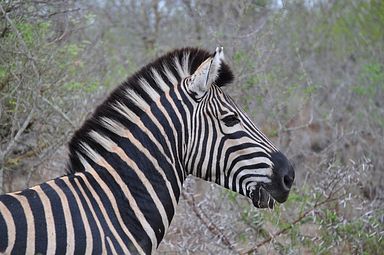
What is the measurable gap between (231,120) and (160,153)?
512mm

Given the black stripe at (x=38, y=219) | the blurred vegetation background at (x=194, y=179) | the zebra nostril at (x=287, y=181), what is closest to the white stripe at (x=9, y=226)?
the black stripe at (x=38, y=219)

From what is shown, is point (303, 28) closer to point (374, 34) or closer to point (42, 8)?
point (374, 34)

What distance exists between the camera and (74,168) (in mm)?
4414

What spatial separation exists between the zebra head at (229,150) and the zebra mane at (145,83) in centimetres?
12

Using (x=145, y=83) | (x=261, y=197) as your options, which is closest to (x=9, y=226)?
(x=145, y=83)

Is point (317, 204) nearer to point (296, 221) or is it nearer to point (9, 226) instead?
point (296, 221)

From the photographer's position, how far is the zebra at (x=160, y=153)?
4.28m

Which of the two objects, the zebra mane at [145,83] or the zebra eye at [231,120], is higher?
the zebra mane at [145,83]

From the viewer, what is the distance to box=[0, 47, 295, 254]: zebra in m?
4.28

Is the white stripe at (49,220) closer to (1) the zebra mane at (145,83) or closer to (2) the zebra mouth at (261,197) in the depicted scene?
(1) the zebra mane at (145,83)

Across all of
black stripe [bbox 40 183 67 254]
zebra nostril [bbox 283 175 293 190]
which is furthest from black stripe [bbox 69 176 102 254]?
zebra nostril [bbox 283 175 293 190]

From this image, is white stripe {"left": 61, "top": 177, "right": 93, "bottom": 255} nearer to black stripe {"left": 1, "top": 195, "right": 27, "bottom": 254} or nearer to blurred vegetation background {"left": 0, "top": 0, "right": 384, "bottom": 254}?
black stripe {"left": 1, "top": 195, "right": 27, "bottom": 254}

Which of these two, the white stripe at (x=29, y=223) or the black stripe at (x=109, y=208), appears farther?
the black stripe at (x=109, y=208)

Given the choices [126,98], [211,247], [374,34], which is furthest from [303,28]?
[126,98]
